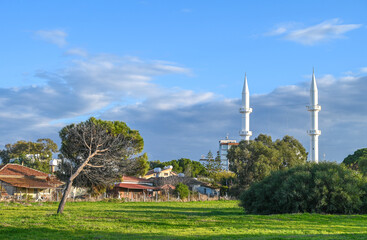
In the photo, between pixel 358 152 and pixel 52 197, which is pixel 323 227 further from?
pixel 358 152

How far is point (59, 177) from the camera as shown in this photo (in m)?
49.9

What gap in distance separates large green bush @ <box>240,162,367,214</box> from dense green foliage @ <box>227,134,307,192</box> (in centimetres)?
2747

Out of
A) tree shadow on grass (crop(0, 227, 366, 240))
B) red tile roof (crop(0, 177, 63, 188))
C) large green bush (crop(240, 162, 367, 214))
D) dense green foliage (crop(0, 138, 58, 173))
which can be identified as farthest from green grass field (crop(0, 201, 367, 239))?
dense green foliage (crop(0, 138, 58, 173))

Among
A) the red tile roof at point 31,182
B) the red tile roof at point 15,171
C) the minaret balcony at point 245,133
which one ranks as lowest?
the red tile roof at point 31,182

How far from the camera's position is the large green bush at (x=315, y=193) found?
27.8m

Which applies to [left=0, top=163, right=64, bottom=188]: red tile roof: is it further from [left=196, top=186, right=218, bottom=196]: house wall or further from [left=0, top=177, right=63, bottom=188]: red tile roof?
[left=196, top=186, right=218, bottom=196]: house wall

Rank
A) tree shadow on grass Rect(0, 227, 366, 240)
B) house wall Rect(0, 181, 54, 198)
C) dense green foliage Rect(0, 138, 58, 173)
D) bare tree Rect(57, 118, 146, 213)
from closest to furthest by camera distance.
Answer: tree shadow on grass Rect(0, 227, 366, 240) → bare tree Rect(57, 118, 146, 213) → house wall Rect(0, 181, 54, 198) → dense green foliage Rect(0, 138, 58, 173)

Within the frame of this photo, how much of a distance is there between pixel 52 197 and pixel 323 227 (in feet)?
114

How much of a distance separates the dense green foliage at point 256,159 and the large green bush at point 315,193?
90.1 feet

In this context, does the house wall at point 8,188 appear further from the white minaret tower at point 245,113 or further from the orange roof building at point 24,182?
the white minaret tower at point 245,113

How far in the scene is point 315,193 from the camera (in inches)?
1093

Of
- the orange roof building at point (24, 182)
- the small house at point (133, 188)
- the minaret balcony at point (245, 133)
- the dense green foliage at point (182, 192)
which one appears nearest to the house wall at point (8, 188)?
the orange roof building at point (24, 182)

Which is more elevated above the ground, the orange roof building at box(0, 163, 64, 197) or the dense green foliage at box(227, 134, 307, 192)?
the dense green foliage at box(227, 134, 307, 192)

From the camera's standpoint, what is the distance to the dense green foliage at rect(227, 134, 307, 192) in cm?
5828
